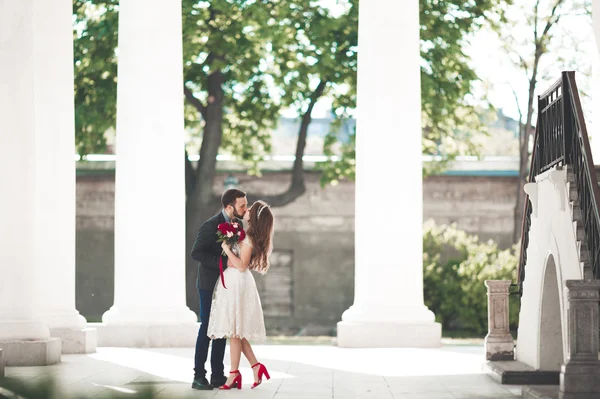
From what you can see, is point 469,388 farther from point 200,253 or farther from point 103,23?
point 103,23

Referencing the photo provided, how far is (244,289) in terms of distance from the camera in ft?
87.8

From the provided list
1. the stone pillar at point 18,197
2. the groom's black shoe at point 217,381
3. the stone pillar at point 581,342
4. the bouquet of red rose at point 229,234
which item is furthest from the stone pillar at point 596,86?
the stone pillar at point 18,197

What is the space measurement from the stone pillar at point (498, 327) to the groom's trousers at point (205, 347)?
9331 mm

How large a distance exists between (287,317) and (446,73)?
24.0 meters

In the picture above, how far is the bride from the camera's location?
2646 centimetres

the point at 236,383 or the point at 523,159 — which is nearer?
the point at 236,383

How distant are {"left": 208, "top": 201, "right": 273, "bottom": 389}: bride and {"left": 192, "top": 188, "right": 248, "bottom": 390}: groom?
269 millimetres

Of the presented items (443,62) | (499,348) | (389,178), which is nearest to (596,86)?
(389,178)

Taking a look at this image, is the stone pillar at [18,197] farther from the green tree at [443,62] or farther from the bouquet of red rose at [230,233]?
the green tree at [443,62]

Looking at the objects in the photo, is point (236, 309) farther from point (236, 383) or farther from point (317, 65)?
point (317, 65)

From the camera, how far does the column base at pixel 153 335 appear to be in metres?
42.6

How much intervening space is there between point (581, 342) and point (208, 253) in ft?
32.4

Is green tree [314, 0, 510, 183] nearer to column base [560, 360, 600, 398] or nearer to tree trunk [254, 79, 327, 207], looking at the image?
tree trunk [254, 79, 327, 207]

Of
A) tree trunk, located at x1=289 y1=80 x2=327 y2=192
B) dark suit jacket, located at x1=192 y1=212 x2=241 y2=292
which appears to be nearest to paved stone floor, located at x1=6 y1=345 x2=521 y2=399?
dark suit jacket, located at x1=192 y1=212 x2=241 y2=292
